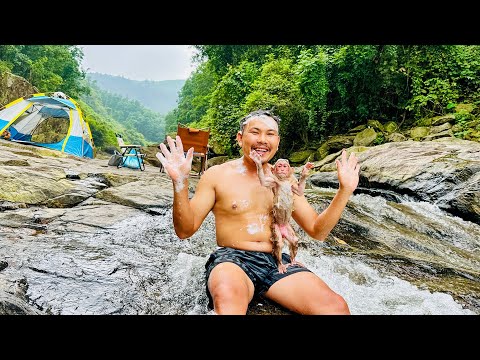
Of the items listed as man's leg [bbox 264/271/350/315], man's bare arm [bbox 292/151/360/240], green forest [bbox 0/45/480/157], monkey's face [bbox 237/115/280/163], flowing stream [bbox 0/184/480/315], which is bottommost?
flowing stream [bbox 0/184/480/315]

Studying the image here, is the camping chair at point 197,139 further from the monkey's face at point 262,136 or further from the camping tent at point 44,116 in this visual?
the monkey's face at point 262,136

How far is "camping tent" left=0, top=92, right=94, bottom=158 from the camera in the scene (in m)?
13.2

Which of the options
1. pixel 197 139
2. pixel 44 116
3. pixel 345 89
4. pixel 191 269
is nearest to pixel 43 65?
pixel 44 116

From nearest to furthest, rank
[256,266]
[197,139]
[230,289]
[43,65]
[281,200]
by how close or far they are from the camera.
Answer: [230,289] < [256,266] < [281,200] < [197,139] < [43,65]

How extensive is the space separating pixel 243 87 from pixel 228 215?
49.5 feet

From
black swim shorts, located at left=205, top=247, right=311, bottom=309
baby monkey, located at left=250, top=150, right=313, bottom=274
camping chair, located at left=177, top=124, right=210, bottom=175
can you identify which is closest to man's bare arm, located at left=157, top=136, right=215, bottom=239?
black swim shorts, located at left=205, top=247, right=311, bottom=309

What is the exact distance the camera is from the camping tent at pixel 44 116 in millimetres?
13219

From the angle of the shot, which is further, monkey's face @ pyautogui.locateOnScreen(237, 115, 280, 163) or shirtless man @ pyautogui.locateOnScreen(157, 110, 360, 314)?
monkey's face @ pyautogui.locateOnScreen(237, 115, 280, 163)

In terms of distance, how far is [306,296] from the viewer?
2123 mm

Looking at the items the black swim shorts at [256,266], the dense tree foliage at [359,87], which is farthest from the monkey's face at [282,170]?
the dense tree foliage at [359,87]

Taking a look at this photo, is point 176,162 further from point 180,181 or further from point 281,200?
point 281,200

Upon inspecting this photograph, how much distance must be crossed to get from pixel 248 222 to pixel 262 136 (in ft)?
2.12

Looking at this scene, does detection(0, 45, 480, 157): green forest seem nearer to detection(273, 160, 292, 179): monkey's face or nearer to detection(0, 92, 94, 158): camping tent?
detection(0, 92, 94, 158): camping tent

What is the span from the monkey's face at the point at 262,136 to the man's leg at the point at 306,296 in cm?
90
